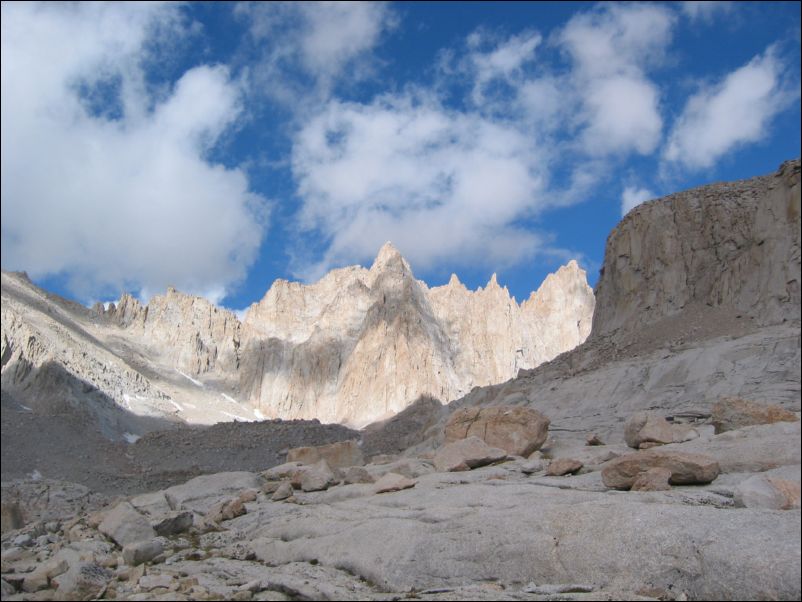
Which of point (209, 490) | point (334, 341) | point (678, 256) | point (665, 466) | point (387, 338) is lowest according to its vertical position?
point (665, 466)

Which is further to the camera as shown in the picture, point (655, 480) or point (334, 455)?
point (334, 455)

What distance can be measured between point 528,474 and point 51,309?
77145 millimetres

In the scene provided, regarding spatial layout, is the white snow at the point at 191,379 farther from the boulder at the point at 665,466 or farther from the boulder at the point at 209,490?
the boulder at the point at 665,466

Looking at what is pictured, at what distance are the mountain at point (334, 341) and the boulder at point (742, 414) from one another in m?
70.4

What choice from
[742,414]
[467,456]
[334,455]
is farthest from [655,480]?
[334,455]

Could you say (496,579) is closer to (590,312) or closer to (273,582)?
(273,582)

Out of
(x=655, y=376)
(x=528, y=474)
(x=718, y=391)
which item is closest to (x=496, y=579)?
(x=528, y=474)

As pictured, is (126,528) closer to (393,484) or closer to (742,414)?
(393,484)

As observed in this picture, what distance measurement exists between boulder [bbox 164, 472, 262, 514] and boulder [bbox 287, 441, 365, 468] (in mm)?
2711

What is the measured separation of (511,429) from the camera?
14.5 meters

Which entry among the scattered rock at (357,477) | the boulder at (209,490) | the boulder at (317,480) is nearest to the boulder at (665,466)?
the scattered rock at (357,477)

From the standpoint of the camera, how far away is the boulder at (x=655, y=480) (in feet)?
26.7

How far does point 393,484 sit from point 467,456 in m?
1.98

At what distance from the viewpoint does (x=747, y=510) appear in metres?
5.85
